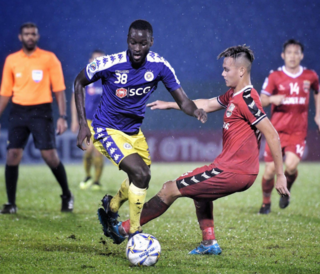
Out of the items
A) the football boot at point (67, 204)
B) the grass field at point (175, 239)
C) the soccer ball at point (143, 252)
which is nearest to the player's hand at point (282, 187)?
the grass field at point (175, 239)

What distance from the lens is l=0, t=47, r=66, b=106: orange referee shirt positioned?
6266 millimetres

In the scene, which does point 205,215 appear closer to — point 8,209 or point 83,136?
point 83,136

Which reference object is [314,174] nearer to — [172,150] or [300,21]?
[172,150]

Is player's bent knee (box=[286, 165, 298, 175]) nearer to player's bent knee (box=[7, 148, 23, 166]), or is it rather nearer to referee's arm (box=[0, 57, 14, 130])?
player's bent knee (box=[7, 148, 23, 166])

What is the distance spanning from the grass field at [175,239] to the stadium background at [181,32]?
403 inches

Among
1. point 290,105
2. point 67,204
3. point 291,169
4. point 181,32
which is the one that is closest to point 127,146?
point 67,204

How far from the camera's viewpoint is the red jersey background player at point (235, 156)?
377 cm

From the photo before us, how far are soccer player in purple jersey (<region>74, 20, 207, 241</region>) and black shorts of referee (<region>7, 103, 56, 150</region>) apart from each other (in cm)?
182

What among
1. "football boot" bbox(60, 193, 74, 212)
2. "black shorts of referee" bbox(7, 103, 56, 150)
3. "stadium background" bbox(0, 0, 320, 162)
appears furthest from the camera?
"stadium background" bbox(0, 0, 320, 162)

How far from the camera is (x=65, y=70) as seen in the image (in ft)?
61.9

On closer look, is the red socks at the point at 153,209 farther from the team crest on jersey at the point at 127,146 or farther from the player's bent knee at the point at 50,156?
the player's bent knee at the point at 50,156

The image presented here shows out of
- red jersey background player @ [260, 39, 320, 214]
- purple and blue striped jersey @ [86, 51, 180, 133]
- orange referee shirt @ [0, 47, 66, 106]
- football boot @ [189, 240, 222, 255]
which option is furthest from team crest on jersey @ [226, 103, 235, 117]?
orange referee shirt @ [0, 47, 66, 106]

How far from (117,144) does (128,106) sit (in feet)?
1.42

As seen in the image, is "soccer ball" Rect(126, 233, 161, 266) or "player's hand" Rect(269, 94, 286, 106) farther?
"player's hand" Rect(269, 94, 286, 106)
